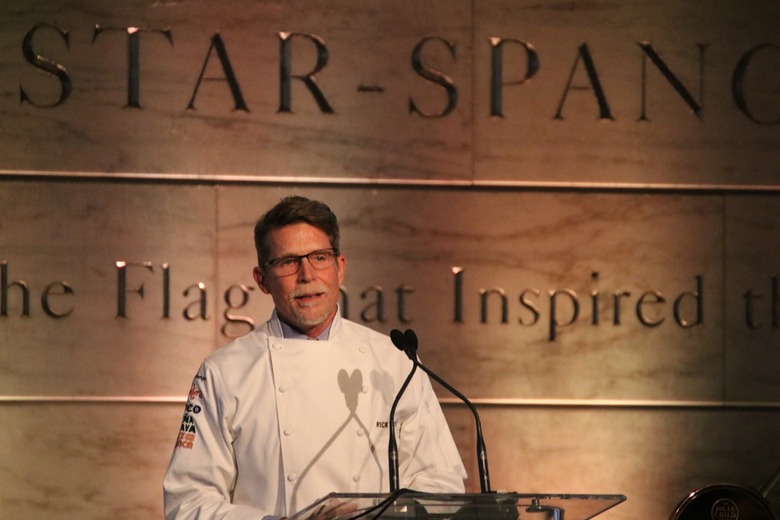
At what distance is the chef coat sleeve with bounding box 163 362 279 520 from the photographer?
2945mm

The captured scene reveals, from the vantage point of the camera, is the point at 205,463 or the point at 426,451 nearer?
the point at 205,463

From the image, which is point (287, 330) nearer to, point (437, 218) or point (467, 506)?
point (467, 506)

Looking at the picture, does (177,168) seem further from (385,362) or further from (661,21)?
(661,21)

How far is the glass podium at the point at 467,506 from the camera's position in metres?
2.38

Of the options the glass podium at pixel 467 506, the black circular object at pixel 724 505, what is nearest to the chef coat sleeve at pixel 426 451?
the glass podium at pixel 467 506

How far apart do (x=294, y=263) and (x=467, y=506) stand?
1050 mm

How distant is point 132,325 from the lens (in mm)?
4797

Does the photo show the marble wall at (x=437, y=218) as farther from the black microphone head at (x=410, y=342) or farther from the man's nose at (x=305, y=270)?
the black microphone head at (x=410, y=342)

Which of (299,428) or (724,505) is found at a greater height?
(299,428)

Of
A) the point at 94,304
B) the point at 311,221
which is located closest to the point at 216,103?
the point at 94,304

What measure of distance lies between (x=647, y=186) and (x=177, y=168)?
1.99 metres

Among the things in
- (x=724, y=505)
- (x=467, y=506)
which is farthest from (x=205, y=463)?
(x=724, y=505)

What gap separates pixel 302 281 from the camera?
320 centimetres

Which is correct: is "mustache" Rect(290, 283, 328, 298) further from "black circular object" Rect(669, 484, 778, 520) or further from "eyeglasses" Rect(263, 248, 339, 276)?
"black circular object" Rect(669, 484, 778, 520)
